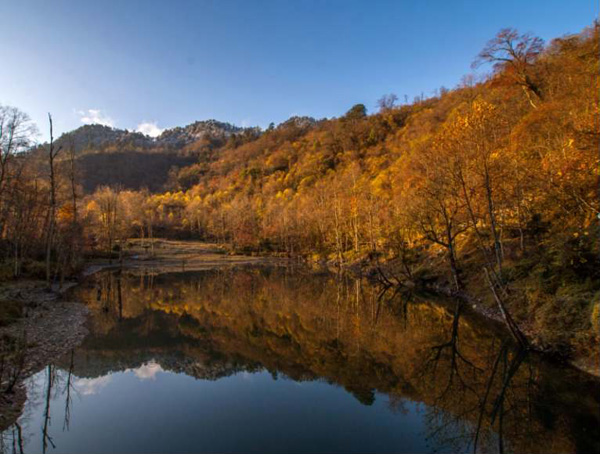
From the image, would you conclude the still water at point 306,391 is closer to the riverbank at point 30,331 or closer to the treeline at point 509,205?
the riverbank at point 30,331

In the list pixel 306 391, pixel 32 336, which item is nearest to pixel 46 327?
pixel 32 336

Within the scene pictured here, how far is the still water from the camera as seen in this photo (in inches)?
285

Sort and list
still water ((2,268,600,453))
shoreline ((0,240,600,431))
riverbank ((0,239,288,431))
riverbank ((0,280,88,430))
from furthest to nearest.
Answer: shoreline ((0,240,600,431)), riverbank ((0,239,288,431)), riverbank ((0,280,88,430)), still water ((2,268,600,453))

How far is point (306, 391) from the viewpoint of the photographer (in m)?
10.0

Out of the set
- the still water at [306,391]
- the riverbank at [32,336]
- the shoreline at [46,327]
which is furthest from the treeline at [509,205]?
the riverbank at [32,336]

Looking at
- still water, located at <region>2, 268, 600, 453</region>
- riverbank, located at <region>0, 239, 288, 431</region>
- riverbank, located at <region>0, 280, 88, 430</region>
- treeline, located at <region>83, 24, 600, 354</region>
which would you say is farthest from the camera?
treeline, located at <region>83, 24, 600, 354</region>

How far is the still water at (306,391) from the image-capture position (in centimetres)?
725

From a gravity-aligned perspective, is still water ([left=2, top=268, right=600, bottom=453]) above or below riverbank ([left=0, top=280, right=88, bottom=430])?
below

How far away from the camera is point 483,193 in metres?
19.3

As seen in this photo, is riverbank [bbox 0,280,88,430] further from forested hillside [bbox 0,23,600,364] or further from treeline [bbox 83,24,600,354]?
treeline [bbox 83,24,600,354]

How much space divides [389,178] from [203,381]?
51.6 m

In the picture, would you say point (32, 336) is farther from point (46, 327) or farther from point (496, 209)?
point (496, 209)

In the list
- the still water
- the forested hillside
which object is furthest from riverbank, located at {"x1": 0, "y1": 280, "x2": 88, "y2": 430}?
the forested hillside

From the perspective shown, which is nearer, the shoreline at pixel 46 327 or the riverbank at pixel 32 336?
the riverbank at pixel 32 336
